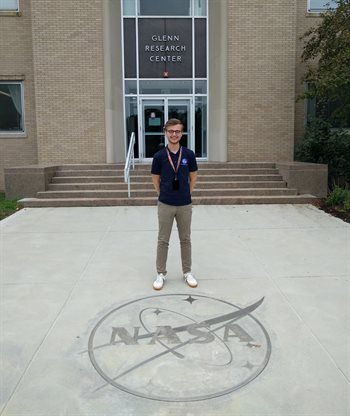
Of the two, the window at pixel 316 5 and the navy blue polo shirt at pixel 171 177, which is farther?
the window at pixel 316 5

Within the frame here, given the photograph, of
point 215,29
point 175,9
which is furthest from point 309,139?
point 175,9

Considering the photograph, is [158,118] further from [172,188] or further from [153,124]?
[172,188]

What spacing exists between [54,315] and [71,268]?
1.54 meters

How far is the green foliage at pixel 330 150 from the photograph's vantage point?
13672mm

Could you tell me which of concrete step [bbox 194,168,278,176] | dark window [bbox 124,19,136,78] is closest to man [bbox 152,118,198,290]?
concrete step [bbox 194,168,278,176]

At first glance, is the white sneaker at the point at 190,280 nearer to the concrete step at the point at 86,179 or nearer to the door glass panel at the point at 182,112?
the concrete step at the point at 86,179

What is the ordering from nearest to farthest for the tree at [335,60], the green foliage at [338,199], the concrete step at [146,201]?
the tree at [335,60], the green foliage at [338,199], the concrete step at [146,201]

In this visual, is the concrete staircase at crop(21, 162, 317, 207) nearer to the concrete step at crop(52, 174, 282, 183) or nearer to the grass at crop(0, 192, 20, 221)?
the concrete step at crop(52, 174, 282, 183)

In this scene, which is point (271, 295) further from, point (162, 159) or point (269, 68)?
point (269, 68)

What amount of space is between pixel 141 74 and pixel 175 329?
1381 centimetres

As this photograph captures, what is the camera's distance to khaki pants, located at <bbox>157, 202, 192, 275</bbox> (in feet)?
15.7

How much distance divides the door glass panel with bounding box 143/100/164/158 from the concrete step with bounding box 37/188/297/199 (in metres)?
5.33

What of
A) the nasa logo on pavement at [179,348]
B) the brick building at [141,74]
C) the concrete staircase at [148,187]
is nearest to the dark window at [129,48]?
the brick building at [141,74]

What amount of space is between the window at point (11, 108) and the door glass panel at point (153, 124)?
15.5 feet
